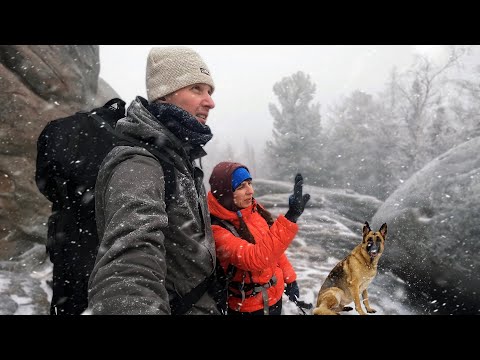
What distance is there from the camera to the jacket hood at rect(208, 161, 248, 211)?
2436 mm

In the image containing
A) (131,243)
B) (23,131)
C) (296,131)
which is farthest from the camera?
(296,131)

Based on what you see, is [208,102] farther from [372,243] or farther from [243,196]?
[372,243]

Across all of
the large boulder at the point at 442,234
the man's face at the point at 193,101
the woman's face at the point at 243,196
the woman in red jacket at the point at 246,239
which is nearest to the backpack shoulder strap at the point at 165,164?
the man's face at the point at 193,101

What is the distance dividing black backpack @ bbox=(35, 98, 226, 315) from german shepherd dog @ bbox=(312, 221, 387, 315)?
2.11 meters

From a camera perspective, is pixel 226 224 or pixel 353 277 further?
pixel 353 277

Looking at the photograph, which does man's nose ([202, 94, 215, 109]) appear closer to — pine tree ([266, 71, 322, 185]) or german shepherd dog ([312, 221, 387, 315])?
german shepherd dog ([312, 221, 387, 315])

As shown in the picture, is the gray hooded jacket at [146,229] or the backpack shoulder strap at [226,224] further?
the backpack shoulder strap at [226,224]

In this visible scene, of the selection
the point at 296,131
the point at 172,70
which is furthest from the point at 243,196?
the point at 296,131

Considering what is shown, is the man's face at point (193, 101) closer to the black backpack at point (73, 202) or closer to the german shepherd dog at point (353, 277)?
the black backpack at point (73, 202)

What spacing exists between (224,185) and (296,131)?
2741cm

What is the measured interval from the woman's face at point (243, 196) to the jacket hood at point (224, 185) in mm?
35

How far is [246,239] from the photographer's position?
238 cm

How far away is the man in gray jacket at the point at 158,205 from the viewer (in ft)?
3.36

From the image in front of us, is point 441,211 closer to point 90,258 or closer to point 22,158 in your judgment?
point 90,258
